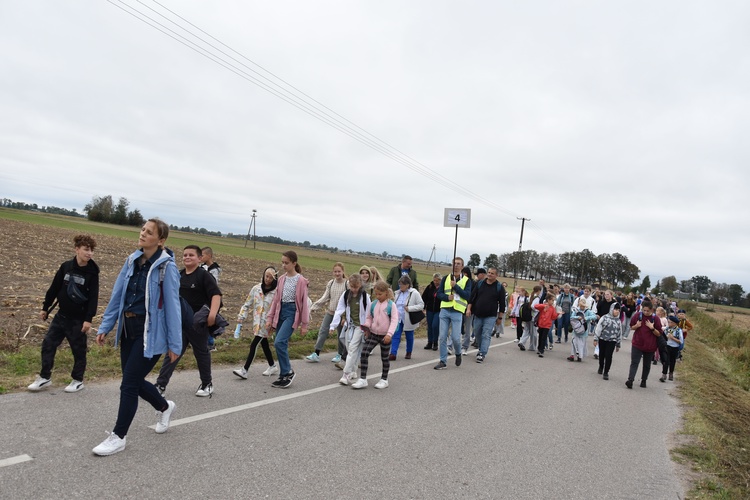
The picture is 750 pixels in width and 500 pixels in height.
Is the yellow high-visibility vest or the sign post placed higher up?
the sign post

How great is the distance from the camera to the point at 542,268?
144 metres

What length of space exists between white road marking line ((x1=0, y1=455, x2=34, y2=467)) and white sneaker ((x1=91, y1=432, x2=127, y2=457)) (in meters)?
0.44

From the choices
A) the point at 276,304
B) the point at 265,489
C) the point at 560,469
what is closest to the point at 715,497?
the point at 560,469

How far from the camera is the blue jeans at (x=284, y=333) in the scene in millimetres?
6156

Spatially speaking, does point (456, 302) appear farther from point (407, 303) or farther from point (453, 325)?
point (407, 303)

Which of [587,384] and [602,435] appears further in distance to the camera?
[587,384]

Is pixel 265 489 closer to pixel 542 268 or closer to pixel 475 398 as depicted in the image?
pixel 475 398

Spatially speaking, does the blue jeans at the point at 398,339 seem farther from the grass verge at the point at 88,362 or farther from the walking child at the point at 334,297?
the grass verge at the point at 88,362

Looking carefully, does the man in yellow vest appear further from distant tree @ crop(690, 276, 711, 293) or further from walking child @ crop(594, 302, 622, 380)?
distant tree @ crop(690, 276, 711, 293)

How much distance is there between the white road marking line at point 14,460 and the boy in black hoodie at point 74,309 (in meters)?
1.87

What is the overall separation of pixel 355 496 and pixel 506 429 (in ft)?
8.28

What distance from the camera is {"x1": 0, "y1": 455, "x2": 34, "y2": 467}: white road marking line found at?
334cm

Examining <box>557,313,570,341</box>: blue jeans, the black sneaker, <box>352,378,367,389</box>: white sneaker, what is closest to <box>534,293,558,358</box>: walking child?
<box>557,313,570,341</box>: blue jeans

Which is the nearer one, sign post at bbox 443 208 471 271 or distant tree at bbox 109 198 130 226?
sign post at bbox 443 208 471 271
